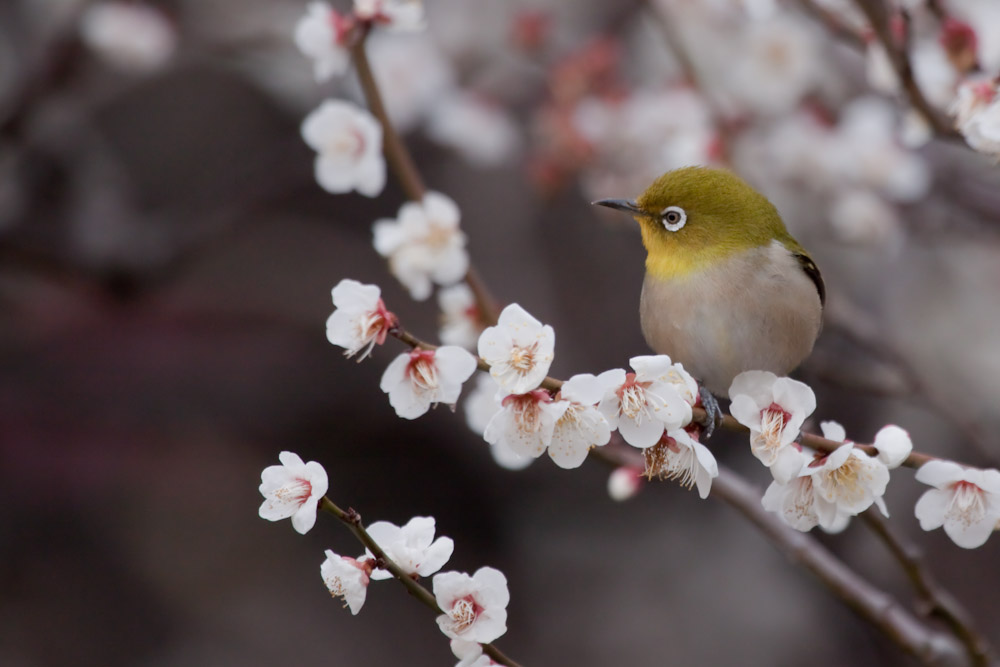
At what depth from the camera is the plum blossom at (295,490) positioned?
1.33 meters

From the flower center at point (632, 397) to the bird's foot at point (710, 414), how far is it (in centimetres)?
20

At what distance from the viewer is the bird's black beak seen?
2.06 m

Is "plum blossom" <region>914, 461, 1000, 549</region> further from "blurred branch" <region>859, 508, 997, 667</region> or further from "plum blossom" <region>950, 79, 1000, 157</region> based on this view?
"plum blossom" <region>950, 79, 1000, 157</region>

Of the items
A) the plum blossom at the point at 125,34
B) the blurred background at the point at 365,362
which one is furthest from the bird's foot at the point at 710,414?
the plum blossom at the point at 125,34

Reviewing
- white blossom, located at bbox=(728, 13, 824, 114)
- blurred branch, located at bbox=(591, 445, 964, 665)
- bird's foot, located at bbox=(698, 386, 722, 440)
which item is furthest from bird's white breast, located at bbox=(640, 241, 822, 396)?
white blossom, located at bbox=(728, 13, 824, 114)

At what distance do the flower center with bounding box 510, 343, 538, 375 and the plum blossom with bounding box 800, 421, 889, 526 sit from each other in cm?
43

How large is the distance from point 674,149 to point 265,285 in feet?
10.8

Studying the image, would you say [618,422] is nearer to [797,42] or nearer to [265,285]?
[797,42]

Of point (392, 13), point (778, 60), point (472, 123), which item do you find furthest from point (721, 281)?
point (472, 123)

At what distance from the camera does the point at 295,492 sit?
4.47 feet

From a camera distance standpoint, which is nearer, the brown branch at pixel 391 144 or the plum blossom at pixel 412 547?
the plum blossom at pixel 412 547

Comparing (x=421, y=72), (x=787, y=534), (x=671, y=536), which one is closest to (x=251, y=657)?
(x=671, y=536)

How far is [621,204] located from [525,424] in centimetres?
88

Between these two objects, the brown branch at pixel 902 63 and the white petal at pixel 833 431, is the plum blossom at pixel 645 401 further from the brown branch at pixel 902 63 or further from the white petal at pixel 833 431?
the brown branch at pixel 902 63
